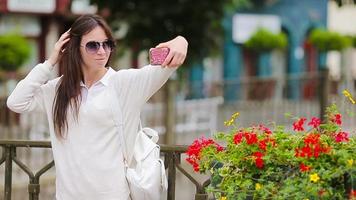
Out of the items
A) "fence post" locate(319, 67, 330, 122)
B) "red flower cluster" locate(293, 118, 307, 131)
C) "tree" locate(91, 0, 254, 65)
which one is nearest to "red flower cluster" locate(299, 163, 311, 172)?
"red flower cluster" locate(293, 118, 307, 131)

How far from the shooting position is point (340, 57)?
31.8 m

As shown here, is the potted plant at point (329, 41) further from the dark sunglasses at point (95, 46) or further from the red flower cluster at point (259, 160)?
the red flower cluster at point (259, 160)

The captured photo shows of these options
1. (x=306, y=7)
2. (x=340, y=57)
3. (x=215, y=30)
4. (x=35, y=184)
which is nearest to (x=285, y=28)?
(x=306, y=7)

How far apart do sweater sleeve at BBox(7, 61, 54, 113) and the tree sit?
7.81m

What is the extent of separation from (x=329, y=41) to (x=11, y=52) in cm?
1077

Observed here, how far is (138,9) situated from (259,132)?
8301mm

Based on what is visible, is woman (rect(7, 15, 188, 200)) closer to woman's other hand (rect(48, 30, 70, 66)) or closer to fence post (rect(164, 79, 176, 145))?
woman's other hand (rect(48, 30, 70, 66))

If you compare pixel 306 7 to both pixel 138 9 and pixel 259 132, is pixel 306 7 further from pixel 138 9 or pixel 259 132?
pixel 259 132

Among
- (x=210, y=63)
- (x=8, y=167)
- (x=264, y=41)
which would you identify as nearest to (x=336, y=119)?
(x=8, y=167)

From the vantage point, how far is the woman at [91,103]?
160 inches

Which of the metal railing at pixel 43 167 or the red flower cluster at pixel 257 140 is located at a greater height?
the red flower cluster at pixel 257 140

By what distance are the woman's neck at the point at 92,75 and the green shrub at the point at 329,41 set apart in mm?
21343

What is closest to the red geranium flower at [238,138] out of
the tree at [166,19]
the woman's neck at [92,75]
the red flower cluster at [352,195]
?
the red flower cluster at [352,195]

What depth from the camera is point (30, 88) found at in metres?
4.23
